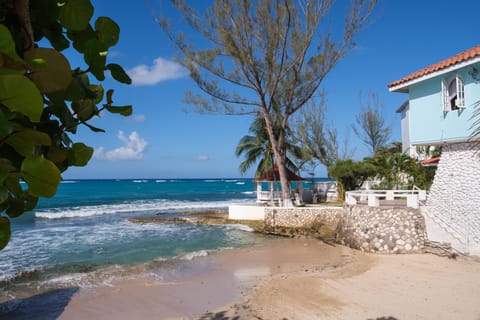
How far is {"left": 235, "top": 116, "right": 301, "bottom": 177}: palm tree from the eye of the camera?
2323 centimetres

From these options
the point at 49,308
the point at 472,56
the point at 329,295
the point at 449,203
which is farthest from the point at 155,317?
the point at 472,56

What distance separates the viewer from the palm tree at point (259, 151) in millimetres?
23234

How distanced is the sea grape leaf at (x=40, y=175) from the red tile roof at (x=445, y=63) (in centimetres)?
1114

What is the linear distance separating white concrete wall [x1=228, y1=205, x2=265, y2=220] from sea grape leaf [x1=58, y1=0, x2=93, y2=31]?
57.2ft

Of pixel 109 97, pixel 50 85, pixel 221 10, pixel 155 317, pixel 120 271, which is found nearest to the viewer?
pixel 50 85

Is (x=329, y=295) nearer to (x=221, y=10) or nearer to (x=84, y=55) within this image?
(x=84, y=55)

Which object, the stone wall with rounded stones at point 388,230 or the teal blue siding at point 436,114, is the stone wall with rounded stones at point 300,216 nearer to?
the stone wall with rounded stones at point 388,230

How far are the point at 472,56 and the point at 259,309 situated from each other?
28.2 ft

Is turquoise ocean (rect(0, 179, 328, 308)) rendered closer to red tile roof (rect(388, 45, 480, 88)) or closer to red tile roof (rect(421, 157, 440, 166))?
red tile roof (rect(421, 157, 440, 166))

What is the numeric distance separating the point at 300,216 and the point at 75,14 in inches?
659

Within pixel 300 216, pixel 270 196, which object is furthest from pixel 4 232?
pixel 270 196

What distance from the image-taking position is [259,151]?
77.7 ft

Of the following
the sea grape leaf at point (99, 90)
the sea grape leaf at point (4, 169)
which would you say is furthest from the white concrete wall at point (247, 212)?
the sea grape leaf at point (4, 169)

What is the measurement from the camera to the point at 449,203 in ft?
35.1
